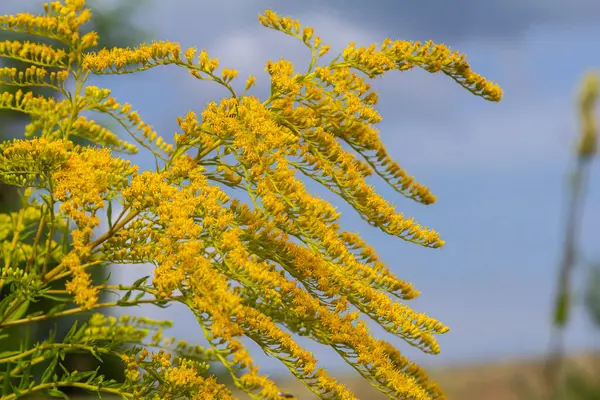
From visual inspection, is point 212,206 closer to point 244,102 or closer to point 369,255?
point 244,102

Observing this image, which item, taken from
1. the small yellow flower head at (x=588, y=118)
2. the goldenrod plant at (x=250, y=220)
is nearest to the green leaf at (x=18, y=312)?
the goldenrod plant at (x=250, y=220)

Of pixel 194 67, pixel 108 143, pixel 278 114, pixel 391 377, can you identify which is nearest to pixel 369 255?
pixel 391 377

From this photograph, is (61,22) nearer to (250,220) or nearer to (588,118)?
(250,220)

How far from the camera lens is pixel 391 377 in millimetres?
3328

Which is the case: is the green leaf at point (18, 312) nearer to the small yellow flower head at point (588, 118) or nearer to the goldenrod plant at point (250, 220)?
the goldenrod plant at point (250, 220)

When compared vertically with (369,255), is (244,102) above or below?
above

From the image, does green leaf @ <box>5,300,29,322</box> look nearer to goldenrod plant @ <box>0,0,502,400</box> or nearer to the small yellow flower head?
goldenrod plant @ <box>0,0,502,400</box>

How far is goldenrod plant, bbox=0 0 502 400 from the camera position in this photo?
3.06 metres

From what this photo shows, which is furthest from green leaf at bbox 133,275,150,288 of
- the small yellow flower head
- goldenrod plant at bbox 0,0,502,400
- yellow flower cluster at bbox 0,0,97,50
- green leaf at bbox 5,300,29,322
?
the small yellow flower head

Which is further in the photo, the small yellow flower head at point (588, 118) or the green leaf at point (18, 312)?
the green leaf at point (18, 312)

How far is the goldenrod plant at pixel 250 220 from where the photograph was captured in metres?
3.06

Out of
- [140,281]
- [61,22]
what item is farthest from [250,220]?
[61,22]

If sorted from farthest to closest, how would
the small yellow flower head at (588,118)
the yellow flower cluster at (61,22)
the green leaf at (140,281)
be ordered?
the yellow flower cluster at (61,22)
the green leaf at (140,281)
the small yellow flower head at (588,118)

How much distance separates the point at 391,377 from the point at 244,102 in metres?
1.52
